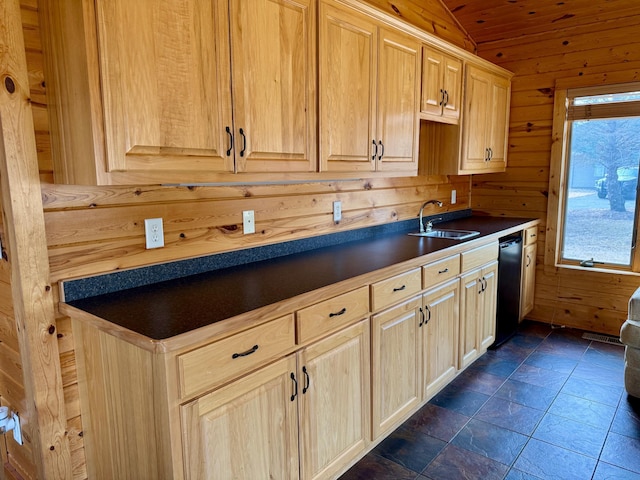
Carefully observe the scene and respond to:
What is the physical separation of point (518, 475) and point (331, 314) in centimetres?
118

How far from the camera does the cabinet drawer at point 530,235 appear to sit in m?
3.75

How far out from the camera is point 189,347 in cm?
129

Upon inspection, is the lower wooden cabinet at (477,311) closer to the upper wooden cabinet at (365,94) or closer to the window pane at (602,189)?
the upper wooden cabinet at (365,94)

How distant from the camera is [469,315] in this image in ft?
9.65

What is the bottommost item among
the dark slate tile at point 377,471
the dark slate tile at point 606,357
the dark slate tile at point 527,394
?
the dark slate tile at point 377,471

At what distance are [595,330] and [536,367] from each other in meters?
1.05

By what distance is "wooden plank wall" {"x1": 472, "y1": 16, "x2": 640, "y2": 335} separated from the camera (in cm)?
349

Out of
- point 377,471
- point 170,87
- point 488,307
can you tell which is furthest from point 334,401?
point 488,307

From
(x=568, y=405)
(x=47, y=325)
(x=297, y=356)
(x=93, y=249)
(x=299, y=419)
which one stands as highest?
(x=93, y=249)

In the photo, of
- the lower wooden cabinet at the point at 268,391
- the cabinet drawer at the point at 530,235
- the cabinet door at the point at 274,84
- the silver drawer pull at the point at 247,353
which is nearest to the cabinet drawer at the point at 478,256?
the lower wooden cabinet at the point at 268,391

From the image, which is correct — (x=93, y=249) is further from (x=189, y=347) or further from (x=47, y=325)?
(x=189, y=347)

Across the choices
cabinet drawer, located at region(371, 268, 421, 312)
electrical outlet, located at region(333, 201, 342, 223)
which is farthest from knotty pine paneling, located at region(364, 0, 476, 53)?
cabinet drawer, located at region(371, 268, 421, 312)

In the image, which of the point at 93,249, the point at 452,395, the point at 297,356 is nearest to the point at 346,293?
the point at 297,356

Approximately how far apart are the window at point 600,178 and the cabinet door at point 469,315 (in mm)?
1468
